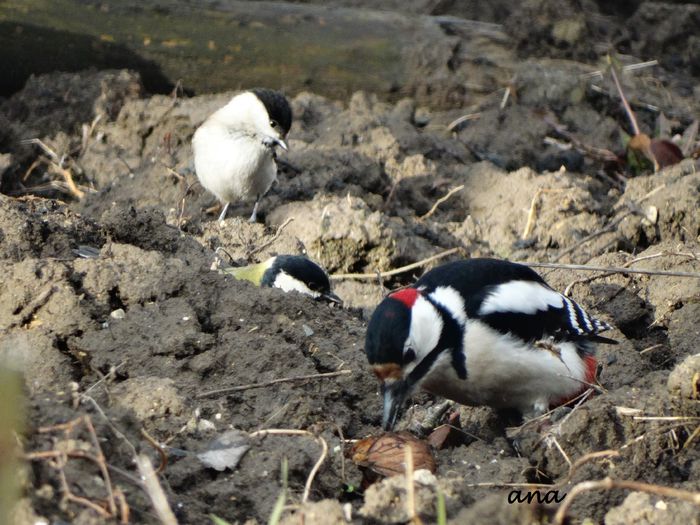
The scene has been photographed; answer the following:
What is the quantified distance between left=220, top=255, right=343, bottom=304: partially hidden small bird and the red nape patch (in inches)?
50.3

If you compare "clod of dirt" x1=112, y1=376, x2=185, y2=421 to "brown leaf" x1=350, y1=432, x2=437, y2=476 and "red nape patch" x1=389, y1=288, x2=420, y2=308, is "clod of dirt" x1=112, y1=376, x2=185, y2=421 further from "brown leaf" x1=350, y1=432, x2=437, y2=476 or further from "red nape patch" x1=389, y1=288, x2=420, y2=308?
"red nape patch" x1=389, y1=288, x2=420, y2=308

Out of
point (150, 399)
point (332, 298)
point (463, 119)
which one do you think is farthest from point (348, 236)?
point (150, 399)

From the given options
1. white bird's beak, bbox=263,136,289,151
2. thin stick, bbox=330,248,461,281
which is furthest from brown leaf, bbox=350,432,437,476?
white bird's beak, bbox=263,136,289,151

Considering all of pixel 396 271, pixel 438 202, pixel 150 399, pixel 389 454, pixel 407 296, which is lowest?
pixel 396 271

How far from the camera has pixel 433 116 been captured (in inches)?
343

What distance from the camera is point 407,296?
4430 mm

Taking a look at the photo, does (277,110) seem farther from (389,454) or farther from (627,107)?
(389,454)

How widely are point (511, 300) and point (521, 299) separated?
0.27 feet

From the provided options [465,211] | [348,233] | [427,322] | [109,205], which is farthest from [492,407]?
[109,205]

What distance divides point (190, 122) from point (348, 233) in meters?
2.22

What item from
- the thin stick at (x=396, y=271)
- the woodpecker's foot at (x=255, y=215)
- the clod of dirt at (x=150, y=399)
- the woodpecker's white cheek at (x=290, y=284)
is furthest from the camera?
the woodpecker's foot at (x=255, y=215)

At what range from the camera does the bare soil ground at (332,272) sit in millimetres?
3582

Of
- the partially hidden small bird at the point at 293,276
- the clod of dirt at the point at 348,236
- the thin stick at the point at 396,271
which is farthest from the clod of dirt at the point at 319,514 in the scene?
the clod of dirt at the point at 348,236

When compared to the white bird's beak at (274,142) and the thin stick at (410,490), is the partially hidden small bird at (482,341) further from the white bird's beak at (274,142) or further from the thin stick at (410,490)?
the white bird's beak at (274,142)
